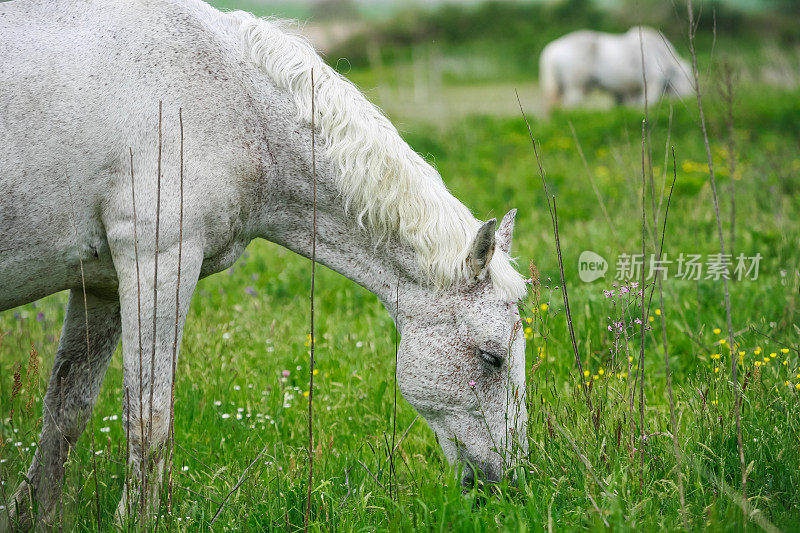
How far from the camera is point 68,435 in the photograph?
11.0 ft

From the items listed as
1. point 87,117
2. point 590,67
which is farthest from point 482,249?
point 590,67

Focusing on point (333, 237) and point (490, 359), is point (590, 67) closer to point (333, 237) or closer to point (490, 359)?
point (333, 237)

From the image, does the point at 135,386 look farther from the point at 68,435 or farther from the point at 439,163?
the point at 439,163

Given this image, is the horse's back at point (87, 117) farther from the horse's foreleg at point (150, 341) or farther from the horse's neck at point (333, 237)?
the horse's neck at point (333, 237)

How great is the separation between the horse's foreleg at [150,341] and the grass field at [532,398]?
211 millimetres

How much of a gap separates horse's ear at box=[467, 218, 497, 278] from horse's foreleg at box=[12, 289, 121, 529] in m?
1.59

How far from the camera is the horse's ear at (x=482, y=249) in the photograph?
9.64 feet

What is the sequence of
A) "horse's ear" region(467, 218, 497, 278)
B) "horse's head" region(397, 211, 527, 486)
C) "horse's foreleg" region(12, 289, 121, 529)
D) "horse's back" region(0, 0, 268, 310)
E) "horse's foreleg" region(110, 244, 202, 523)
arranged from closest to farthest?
"horse's back" region(0, 0, 268, 310)
"horse's foreleg" region(110, 244, 202, 523)
"horse's ear" region(467, 218, 497, 278)
"horse's head" region(397, 211, 527, 486)
"horse's foreleg" region(12, 289, 121, 529)

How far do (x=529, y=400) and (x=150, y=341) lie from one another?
1.57 m

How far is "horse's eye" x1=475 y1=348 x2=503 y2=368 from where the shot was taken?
3150mm

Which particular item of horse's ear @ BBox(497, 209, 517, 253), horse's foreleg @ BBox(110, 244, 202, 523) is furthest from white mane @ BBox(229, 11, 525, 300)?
horse's foreleg @ BBox(110, 244, 202, 523)

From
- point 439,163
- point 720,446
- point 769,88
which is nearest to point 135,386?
point 720,446

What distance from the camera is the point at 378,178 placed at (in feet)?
10.3

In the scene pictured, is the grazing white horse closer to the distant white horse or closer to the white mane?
the white mane
